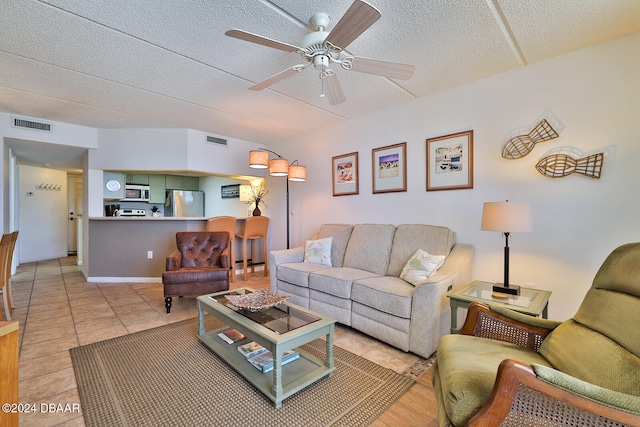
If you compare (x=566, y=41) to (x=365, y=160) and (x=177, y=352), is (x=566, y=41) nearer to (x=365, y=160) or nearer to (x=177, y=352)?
(x=365, y=160)

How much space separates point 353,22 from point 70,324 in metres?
3.69

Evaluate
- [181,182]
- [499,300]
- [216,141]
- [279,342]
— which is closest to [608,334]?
[499,300]

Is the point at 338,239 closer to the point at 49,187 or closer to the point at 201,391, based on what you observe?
the point at 201,391

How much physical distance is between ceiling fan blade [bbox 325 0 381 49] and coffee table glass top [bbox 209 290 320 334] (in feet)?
5.86

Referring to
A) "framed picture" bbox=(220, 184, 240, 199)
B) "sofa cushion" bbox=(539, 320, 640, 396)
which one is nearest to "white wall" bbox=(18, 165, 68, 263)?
"framed picture" bbox=(220, 184, 240, 199)

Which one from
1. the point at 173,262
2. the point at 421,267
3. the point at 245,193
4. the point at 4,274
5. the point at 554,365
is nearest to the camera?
the point at 554,365

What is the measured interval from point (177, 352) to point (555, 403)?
2.42 m

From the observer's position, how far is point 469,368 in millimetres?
1194

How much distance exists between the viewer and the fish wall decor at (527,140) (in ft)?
7.78

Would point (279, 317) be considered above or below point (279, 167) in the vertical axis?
below

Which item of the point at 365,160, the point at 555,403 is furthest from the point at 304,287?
the point at 555,403

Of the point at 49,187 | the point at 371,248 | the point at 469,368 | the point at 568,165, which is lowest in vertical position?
the point at 469,368

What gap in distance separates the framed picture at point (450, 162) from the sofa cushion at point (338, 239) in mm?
1171

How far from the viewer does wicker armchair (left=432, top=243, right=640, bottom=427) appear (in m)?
0.90
